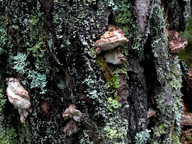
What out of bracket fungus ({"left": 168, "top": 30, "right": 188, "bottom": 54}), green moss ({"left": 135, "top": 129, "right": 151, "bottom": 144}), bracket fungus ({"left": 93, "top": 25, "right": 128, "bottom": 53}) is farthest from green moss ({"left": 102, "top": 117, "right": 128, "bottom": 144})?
bracket fungus ({"left": 168, "top": 30, "right": 188, "bottom": 54})

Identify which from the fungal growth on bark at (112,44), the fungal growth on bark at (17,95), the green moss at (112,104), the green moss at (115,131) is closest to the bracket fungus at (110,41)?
the fungal growth on bark at (112,44)

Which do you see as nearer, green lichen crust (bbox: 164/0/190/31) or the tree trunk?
the tree trunk

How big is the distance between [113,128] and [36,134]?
0.68m

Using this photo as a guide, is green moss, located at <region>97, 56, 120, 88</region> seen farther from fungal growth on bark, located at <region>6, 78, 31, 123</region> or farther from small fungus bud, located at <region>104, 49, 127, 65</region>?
fungal growth on bark, located at <region>6, 78, 31, 123</region>

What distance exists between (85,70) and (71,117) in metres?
0.38

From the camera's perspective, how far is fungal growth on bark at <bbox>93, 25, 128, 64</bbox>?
4.68ft

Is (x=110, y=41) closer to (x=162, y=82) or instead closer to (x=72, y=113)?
(x=72, y=113)

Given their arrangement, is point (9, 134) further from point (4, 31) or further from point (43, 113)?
point (4, 31)

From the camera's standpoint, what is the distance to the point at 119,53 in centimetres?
156

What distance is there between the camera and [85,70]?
5.12 feet

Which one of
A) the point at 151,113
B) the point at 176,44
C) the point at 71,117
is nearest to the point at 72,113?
the point at 71,117

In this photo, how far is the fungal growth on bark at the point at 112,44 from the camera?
1.43m

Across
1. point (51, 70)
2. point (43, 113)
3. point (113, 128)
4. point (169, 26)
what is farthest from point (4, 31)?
point (169, 26)

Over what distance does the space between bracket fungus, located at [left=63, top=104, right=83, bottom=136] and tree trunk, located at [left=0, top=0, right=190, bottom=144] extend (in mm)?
34
